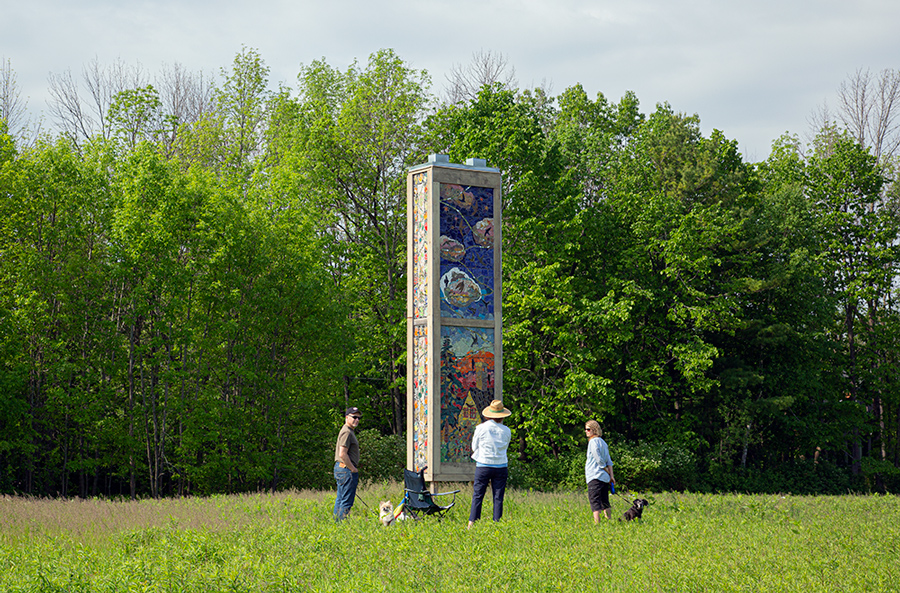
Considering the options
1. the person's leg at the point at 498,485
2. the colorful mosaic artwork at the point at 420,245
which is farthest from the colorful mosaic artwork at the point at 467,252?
the person's leg at the point at 498,485

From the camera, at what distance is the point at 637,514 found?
12.3 meters

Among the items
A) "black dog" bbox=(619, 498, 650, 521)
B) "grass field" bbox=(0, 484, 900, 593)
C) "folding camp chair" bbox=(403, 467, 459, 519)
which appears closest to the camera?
"grass field" bbox=(0, 484, 900, 593)

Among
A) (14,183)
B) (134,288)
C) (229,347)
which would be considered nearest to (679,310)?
(229,347)

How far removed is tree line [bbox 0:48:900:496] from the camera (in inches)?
855

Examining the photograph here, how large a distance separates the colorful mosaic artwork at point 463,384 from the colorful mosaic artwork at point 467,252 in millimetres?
415

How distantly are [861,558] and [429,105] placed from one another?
78.1 ft

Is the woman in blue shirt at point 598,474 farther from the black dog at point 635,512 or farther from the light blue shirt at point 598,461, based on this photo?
the black dog at point 635,512

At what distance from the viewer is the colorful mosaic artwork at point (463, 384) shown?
616 inches

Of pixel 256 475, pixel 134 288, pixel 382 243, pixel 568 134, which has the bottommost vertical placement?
pixel 256 475

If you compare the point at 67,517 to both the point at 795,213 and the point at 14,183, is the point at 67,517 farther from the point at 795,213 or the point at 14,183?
the point at 795,213

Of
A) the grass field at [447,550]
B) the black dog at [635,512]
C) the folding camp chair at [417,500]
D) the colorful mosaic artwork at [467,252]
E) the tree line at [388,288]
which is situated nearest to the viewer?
the grass field at [447,550]

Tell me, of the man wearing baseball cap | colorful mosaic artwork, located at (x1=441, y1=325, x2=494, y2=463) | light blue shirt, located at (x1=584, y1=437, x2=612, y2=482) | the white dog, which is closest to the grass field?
the white dog

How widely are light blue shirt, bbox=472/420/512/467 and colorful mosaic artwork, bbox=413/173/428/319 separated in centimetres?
391

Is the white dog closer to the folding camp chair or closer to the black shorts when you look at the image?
the folding camp chair
